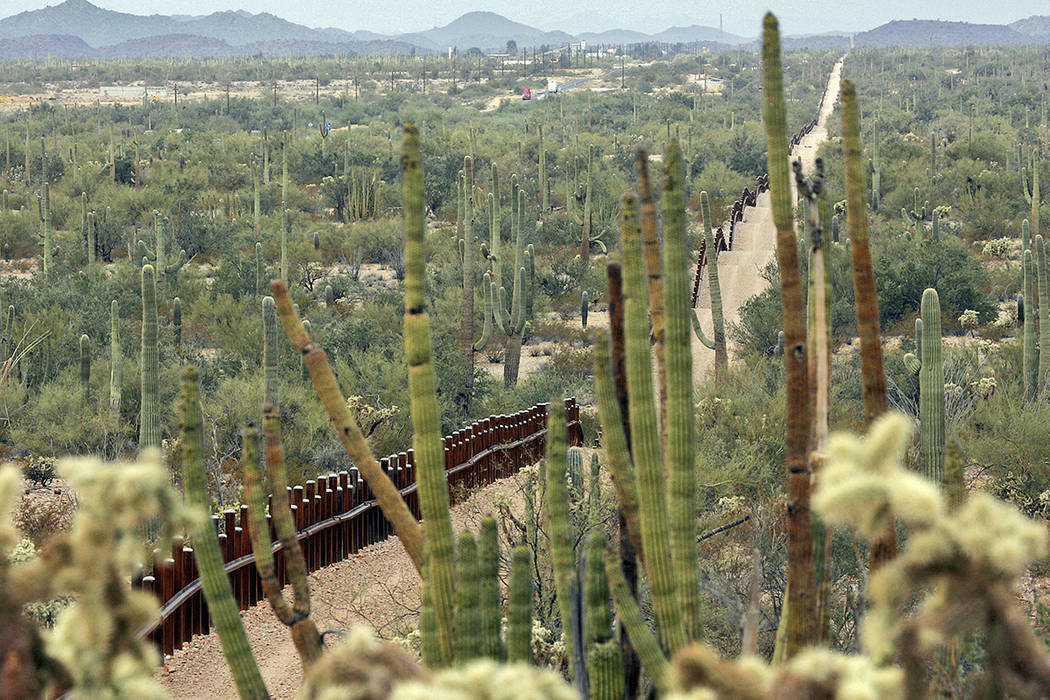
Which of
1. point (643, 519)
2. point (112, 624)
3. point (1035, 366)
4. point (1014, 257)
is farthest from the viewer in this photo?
point (1014, 257)

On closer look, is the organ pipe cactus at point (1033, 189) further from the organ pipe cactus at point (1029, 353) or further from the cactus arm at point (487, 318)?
the cactus arm at point (487, 318)

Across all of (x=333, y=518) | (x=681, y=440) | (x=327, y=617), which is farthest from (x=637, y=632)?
(x=333, y=518)

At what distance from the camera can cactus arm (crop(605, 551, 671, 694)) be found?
3365mm

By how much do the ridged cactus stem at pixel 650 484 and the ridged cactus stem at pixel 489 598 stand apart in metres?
0.49

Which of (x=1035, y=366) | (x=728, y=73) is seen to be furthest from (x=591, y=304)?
(x=728, y=73)

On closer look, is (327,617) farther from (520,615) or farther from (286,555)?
(520,615)

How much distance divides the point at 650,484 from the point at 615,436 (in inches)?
16.8

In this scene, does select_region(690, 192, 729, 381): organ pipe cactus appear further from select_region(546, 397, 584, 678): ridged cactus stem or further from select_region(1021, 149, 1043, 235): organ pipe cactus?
select_region(546, 397, 584, 678): ridged cactus stem

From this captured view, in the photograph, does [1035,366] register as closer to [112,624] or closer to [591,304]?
[591,304]

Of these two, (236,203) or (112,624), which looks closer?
(112,624)

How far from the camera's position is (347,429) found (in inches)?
162

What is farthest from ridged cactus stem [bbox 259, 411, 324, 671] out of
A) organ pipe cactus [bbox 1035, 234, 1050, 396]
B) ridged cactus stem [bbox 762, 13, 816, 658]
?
organ pipe cactus [bbox 1035, 234, 1050, 396]

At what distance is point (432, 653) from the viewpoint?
3.70 m

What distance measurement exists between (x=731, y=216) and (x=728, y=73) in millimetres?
70947
